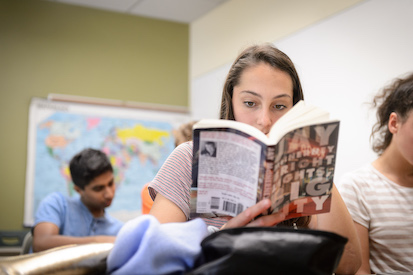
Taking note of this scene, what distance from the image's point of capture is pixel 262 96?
123 centimetres

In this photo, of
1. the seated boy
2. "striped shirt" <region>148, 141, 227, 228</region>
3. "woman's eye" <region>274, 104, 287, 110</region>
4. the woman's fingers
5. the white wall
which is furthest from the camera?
the seated boy

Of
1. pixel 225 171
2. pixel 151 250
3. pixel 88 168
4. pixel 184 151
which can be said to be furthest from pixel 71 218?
pixel 151 250

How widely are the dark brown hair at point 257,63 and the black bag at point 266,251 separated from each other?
1.96 feet

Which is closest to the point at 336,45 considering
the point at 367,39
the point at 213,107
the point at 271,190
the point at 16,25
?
the point at 367,39

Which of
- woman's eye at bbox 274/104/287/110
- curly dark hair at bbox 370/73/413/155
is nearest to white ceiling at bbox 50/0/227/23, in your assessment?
curly dark hair at bbox 370/73/413/155

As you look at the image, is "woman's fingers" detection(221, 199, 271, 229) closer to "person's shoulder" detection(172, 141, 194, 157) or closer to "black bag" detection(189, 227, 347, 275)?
"black bag" detection(189, 227, 347, 275)

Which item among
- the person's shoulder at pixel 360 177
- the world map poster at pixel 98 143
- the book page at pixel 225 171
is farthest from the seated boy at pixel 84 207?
the book page at pixel 225 171

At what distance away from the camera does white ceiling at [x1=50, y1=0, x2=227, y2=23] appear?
3.72m

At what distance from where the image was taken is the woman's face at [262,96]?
1220 mm

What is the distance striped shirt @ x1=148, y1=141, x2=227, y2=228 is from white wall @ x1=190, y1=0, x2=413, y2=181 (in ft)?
4.88

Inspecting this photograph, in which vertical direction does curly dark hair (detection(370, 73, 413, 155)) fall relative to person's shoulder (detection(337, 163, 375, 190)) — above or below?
above

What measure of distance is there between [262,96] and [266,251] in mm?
555

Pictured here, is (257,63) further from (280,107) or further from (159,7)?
(159,7)

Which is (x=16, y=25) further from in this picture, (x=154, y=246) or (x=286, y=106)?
(x=154, y=246)
